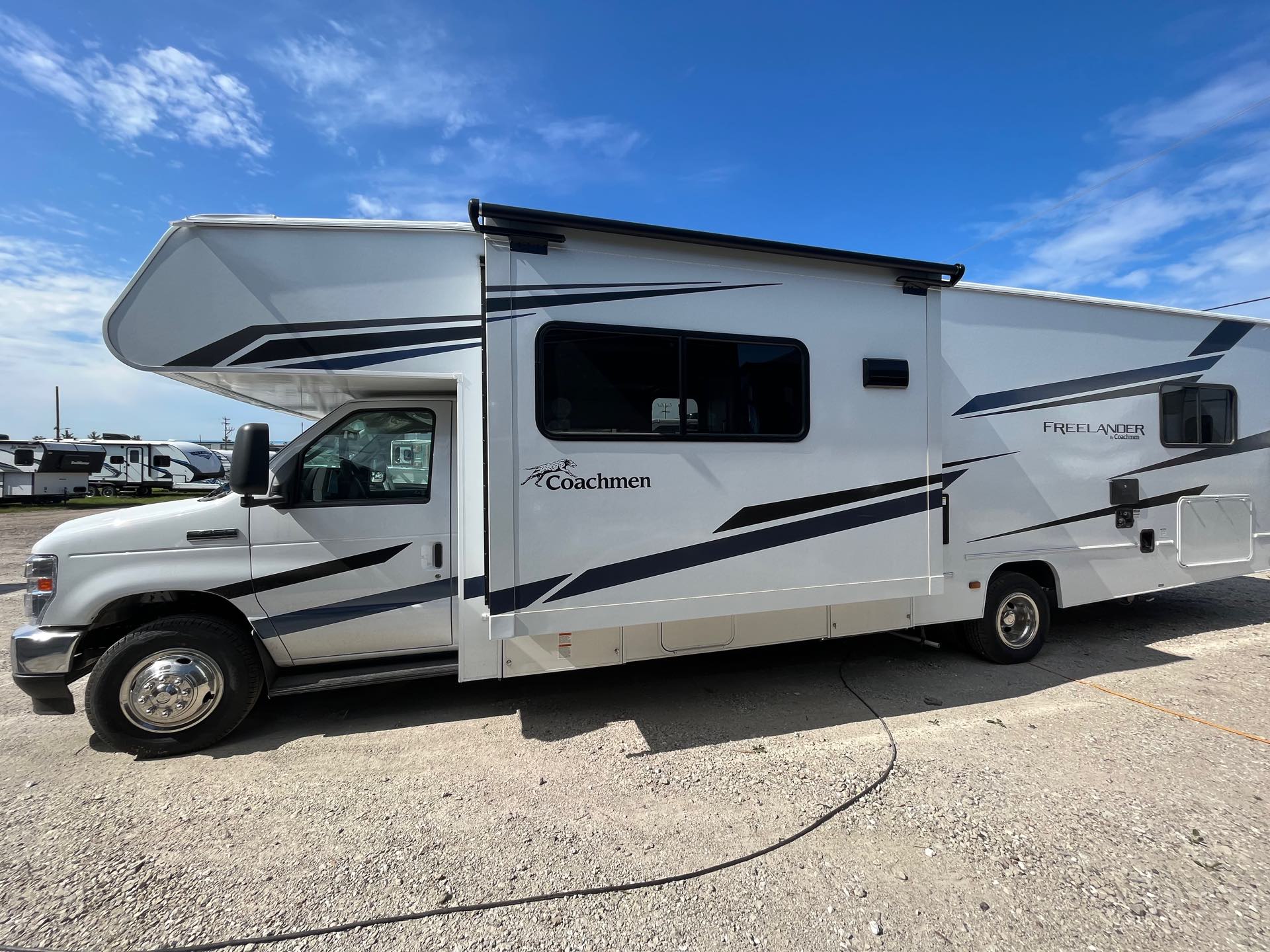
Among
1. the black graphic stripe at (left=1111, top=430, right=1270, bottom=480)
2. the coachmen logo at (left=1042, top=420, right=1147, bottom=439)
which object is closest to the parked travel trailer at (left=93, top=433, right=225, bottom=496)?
the coachmen logo at (left=1042, top=420, right=1147, bottom=439)

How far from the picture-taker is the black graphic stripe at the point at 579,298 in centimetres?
337

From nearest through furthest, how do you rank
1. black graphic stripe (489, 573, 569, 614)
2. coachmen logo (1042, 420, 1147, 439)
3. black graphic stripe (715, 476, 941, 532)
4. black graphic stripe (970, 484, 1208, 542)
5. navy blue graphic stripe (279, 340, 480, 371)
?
1. black graphic stripe (489, 573, 569, 614)
2. navy blue graphic stripe (279, 340, 480, 371)
3. black graphic stripe (715, 476, 941, 532)
4. black graphic stripe (970, 484, 1208, 542)
5. coachmen logo (1042, 420, 1147, 439)

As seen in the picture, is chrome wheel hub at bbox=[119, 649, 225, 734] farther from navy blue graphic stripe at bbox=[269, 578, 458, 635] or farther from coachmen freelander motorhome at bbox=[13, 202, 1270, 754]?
navy blue graphic stripe at bbox=[269, 578, 458, 635]

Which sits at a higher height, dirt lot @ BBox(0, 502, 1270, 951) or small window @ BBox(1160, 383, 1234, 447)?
small window @ BBox(1160, 383, 1234, 447)

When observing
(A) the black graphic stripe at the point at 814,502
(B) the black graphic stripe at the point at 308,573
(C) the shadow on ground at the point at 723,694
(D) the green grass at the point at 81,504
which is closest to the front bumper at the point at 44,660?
(B) the black graphic stripe at the point at 308,573

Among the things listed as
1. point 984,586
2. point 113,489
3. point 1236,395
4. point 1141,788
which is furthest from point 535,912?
point 113,489

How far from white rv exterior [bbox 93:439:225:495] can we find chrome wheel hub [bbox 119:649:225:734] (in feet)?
88.6

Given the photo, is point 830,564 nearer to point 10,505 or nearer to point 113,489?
point 10,505

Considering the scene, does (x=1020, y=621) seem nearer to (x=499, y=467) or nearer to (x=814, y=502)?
(x=814, y=502)

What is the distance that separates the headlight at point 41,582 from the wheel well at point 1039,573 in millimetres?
6559

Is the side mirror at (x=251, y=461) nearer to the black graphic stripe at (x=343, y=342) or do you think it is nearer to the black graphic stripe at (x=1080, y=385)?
the black graphic stripe at (x=343, y=342)

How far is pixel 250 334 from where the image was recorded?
3.47 m

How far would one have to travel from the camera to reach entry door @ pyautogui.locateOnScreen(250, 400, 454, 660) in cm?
370

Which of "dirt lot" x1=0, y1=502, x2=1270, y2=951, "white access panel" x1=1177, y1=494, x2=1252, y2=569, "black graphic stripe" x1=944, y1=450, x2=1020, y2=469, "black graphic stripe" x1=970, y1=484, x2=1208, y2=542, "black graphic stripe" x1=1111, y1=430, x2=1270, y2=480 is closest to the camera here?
"dirt lot" x1=0, y1=502, x2=1270, y2=951
